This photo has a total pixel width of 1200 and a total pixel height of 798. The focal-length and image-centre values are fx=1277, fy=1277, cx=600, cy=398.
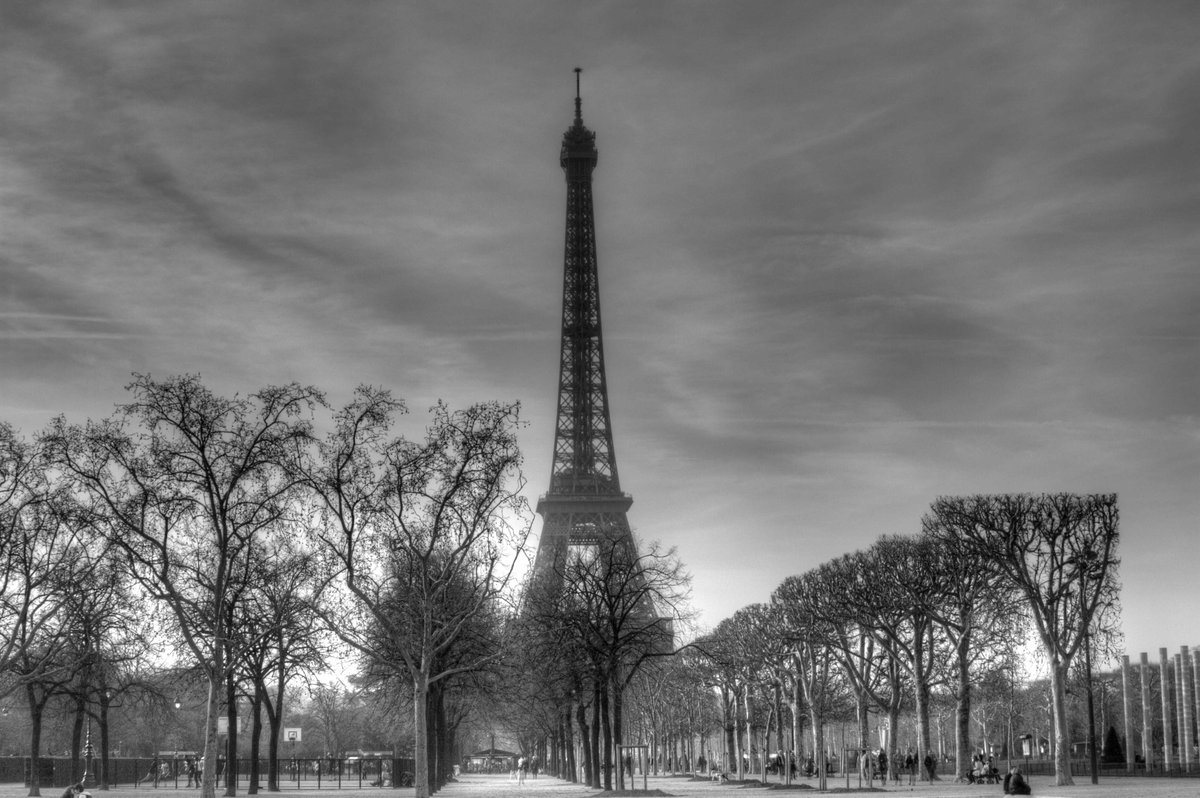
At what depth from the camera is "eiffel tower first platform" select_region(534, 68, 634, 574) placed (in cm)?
12888

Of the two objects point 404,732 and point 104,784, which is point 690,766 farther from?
point 104,784

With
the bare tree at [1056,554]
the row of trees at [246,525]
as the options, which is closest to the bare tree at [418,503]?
the row of trees at [246,525]

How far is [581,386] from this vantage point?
452 feet

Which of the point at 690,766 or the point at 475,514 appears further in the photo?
the point at 690,766

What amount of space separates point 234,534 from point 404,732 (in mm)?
84017

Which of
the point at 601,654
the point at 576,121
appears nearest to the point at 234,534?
the point at 601,654

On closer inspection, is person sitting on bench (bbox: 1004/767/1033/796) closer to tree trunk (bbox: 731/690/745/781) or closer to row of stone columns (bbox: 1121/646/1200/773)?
tree trunk (bbox: 731/690/745/781)

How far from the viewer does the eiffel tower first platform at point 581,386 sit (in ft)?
423

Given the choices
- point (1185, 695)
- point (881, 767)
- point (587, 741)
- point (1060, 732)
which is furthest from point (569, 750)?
point (1185, 695)

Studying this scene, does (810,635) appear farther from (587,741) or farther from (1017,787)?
(1017,787)

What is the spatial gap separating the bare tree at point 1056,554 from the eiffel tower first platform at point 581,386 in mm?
71774

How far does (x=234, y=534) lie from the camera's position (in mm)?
40469

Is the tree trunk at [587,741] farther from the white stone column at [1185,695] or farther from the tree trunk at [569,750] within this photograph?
the white stone column at [1185,695]

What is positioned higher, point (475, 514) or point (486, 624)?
point (475, 514)
